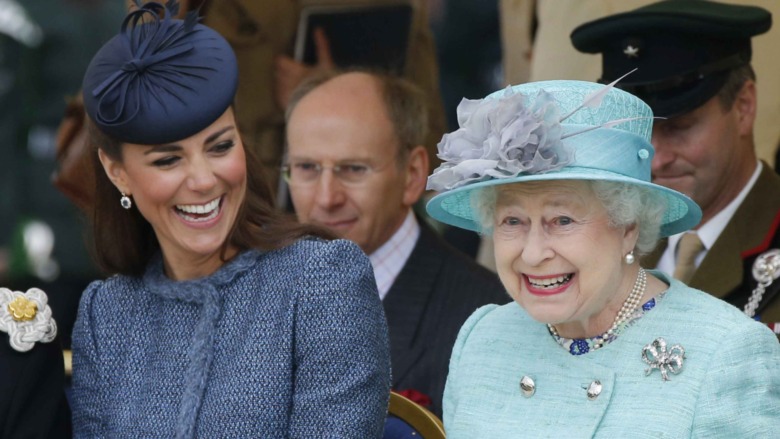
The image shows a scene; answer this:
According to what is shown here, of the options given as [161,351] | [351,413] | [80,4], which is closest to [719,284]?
[351,413]

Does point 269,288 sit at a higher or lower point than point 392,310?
higher

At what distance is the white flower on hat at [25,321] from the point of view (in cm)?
301

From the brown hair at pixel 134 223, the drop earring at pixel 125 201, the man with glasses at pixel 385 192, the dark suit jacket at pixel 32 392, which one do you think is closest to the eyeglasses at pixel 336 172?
the man with glasses at pixel 385 192

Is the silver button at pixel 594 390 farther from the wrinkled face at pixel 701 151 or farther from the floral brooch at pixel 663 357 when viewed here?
the wrinkled face at pixel 701 151

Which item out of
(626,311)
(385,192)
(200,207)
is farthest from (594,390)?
(385,192)

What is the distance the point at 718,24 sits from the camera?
3676 mm

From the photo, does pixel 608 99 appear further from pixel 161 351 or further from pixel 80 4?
pixel 80 4

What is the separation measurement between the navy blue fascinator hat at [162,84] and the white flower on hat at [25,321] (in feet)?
1.42

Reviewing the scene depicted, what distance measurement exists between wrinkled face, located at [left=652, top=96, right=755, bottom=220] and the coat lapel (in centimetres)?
75

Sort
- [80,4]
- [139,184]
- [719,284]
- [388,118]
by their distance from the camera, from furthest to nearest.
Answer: [80,4], [388,118], [719,284], [139,184]

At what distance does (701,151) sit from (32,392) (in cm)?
195

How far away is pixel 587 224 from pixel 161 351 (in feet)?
3.38

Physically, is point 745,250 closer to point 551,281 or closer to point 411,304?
point 411,304

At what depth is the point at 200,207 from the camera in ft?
9.96
